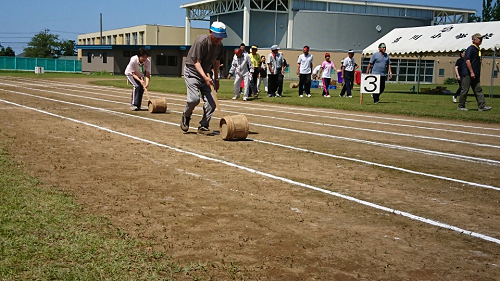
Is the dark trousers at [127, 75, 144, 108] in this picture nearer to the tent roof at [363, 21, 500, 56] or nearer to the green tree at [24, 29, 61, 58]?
the tent roof at [363, 21, 500, 56]

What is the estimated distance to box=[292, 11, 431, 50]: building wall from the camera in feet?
240

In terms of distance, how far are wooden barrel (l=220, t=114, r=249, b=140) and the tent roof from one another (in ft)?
65.9

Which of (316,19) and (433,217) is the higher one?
(316,19)

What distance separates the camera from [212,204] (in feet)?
18.6

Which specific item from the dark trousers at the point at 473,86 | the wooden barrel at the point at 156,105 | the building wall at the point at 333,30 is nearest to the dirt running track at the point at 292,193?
the wooden barrel at the point at 156,105

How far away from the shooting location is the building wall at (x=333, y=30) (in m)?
73.0

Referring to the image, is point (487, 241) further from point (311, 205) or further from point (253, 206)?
point (253, 206)

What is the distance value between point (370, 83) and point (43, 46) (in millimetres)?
158539

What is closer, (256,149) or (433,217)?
(433,217)

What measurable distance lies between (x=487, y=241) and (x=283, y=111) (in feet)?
41.9

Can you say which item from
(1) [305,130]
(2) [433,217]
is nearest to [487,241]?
(2) [433,217]

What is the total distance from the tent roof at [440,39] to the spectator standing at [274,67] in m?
9.84

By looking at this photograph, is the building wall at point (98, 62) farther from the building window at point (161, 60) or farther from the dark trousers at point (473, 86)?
the dark trousers at point (473, 86)

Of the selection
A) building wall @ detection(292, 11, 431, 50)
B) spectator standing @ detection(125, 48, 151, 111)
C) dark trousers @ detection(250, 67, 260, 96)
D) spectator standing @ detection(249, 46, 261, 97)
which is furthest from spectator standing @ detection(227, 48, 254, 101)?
building wall @ detection(292, 11, 431, 50)
